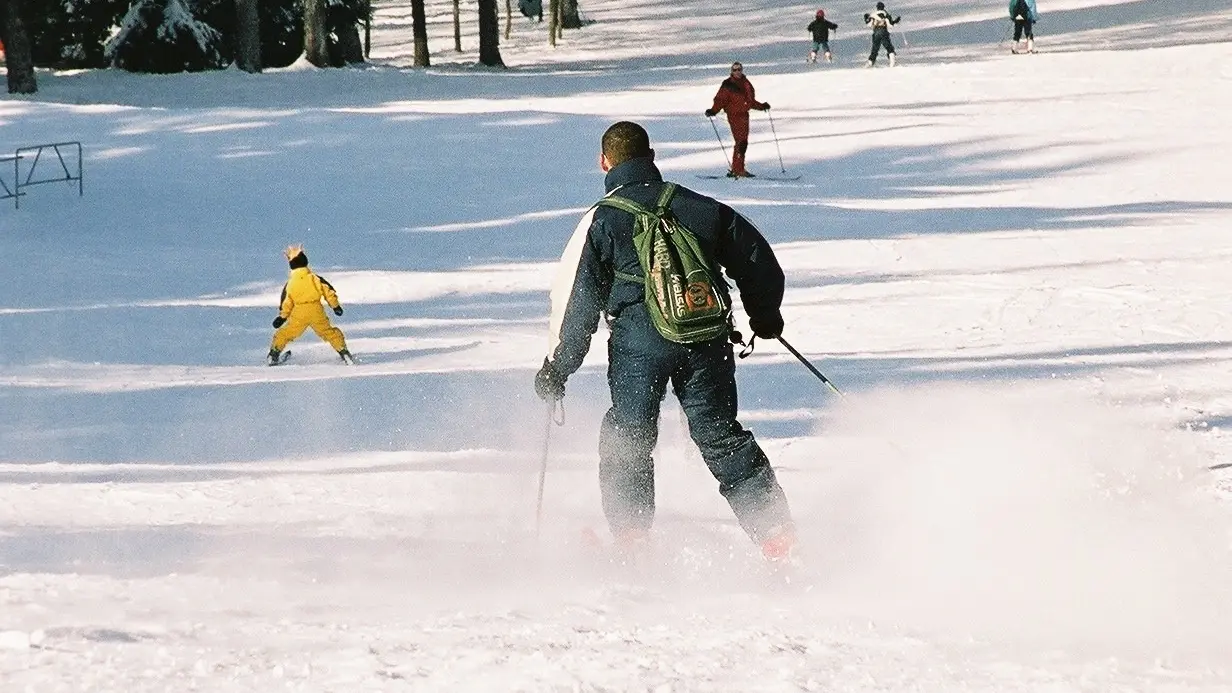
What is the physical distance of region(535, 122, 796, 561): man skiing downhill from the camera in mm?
6121

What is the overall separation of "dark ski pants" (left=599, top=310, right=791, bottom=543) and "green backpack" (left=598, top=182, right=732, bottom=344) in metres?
0.11

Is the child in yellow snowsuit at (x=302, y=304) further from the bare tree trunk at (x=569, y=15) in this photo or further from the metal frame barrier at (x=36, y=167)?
the bare tree trunk at (x=569, y=15)

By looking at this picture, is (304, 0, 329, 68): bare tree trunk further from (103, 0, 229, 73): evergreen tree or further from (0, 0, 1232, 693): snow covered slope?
(0, 0, 1232, 693): snow covered slope

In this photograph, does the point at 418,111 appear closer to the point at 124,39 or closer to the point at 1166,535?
the point at 124,39

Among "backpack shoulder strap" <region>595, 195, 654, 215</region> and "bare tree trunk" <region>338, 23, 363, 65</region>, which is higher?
"backpack shoulder strap" <region>595, 195, 654, 215</region>

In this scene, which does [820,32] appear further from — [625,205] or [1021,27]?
[625,205]

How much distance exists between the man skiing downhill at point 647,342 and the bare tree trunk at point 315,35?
3426 centimetres

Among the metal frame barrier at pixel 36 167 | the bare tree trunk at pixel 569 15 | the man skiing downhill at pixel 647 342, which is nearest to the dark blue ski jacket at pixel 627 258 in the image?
the man skiing downhill at pixel 647 342

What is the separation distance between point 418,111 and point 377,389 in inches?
718

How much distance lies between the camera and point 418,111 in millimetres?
29625

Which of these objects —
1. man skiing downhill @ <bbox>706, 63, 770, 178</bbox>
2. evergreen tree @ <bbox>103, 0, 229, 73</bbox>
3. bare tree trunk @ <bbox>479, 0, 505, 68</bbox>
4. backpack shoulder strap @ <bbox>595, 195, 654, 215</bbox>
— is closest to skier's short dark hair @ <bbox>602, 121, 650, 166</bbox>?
backpack shoulder strap @ <bbox>595, 195, 654, 215</bbox>

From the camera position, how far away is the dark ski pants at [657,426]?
20.3ft

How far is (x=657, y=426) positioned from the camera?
21.0 ft

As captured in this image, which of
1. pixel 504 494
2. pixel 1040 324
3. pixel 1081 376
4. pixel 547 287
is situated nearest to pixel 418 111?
pixel 547 287
